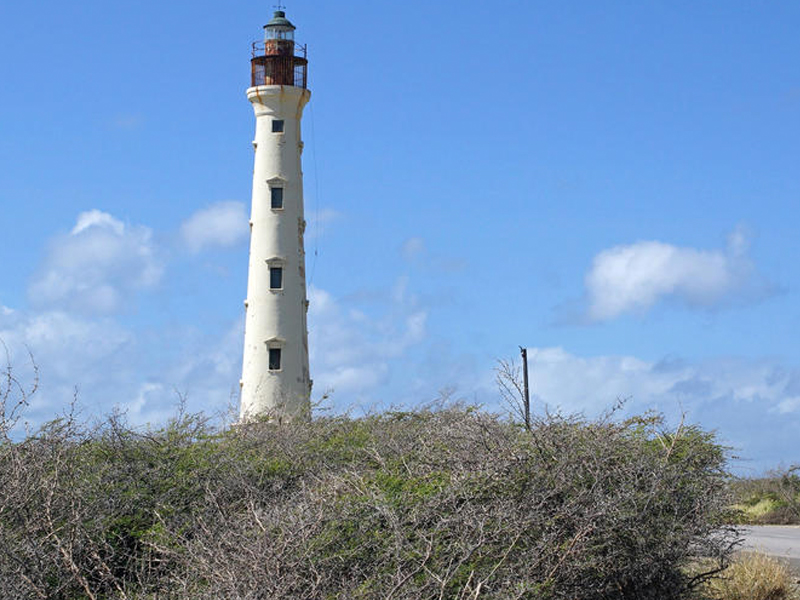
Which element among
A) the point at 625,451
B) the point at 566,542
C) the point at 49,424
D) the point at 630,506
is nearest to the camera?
the point at 566,542

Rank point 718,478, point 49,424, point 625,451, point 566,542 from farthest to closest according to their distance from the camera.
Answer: point 49,424, point 718,478, point 625,451, point 566,542

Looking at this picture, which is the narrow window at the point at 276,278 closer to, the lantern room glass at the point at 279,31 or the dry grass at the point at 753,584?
the lantern room glass at the point at 279,31

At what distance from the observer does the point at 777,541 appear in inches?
923

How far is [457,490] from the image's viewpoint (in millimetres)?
10680

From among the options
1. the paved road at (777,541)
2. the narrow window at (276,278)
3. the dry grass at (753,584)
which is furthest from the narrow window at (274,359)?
the dry grass at (753,584)

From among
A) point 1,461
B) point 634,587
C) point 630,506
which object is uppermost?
point 1,461

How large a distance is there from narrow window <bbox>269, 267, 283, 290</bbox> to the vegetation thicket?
49.4 feet

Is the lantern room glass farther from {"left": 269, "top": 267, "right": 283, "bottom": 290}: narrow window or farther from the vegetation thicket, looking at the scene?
the vegetation thicket

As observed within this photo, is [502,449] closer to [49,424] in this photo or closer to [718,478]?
[718,478]

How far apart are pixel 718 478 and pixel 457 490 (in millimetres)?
4152

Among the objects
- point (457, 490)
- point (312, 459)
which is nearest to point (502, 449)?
point (457, 490)

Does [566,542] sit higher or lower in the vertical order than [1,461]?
lower

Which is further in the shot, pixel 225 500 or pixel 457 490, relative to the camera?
pixel 225 500

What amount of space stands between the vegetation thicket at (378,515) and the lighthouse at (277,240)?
47.1 ft
